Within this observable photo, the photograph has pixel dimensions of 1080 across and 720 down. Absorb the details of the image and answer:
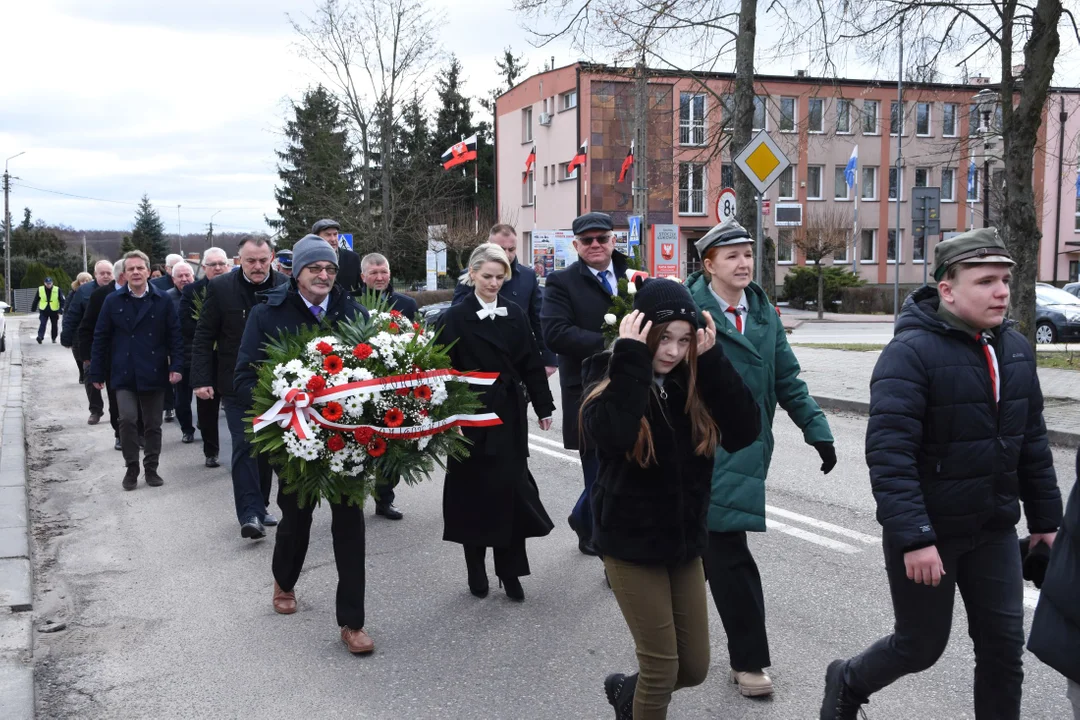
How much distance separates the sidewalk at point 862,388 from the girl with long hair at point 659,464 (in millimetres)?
8134

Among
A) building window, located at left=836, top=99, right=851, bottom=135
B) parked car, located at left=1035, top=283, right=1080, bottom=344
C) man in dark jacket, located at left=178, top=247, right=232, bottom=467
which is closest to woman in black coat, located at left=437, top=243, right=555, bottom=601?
man in dark jacket, located at left=178, top=247, right=232, bottom=467

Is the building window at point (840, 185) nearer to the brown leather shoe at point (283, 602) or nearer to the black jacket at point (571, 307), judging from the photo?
the black jacket at point (571, 307)

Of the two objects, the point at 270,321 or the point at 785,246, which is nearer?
the point at 270,321

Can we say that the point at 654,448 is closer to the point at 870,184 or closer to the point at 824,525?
the point at 824,525

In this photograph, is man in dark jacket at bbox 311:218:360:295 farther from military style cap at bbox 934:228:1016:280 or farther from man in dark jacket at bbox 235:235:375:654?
military style cap at bbox 934:228:1016:280

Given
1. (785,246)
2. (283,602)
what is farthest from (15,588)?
(785,246)

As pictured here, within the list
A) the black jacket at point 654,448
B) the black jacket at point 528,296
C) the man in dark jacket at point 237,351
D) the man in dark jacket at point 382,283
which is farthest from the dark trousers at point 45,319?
the black jacket at point 654,448

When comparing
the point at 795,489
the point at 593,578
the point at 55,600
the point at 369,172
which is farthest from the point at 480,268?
the point at 369,172

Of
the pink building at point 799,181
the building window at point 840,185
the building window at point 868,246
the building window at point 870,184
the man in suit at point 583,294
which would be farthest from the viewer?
the building window at point 868,246

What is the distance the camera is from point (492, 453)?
5.74 meters

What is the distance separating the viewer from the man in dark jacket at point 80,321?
1263 cm

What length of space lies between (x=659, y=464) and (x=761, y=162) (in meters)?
10.4

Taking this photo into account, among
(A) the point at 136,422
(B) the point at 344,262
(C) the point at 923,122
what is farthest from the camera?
(C) the point at 923,122

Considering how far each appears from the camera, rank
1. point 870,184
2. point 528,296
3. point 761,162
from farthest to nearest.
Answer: point 870,184, point 761,162, point 528,296
